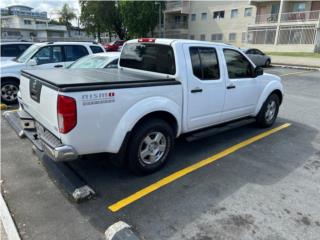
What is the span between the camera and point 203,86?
4074 mm

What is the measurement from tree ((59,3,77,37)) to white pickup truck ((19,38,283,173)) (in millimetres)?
79539

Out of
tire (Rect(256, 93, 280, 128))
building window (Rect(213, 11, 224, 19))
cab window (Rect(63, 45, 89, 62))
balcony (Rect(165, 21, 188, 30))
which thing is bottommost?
tire (Rect(256, 93, 280, 128))

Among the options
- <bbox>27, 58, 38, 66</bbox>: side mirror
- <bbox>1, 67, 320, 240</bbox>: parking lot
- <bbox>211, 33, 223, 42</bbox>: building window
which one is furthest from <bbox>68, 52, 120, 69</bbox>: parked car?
<bbox>211, 33, 223, 42</bbox>: building window

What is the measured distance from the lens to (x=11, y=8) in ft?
276

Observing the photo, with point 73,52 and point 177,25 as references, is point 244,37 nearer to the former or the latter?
point 177,25

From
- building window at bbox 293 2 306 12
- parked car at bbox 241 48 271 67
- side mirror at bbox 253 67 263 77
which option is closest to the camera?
side mirror at bbox 253 67 263 77

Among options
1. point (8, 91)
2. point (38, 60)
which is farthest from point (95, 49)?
point (8, 91)

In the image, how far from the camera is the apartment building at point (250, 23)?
27734mm

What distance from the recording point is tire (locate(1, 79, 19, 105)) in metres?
7.46

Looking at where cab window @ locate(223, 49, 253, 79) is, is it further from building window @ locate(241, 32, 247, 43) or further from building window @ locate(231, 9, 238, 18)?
building window @ locate(231, 9, 238, 18)

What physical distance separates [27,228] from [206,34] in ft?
129

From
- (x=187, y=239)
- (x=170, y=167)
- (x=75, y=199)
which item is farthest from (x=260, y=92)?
(x=75, y=199)

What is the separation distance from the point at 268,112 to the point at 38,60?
6662 millimetres

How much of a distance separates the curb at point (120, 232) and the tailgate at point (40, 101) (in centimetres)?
124
